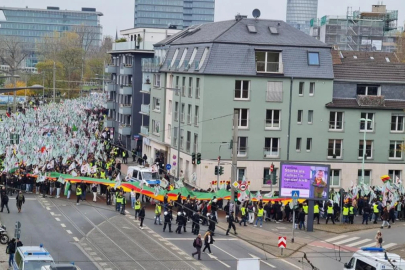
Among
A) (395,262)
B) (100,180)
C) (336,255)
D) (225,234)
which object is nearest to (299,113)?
(100,180)

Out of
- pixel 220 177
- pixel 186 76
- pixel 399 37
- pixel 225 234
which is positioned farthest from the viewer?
pixel 399 37

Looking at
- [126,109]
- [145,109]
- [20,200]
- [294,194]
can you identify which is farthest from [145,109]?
[294,194]

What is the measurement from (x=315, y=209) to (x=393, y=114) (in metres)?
20.3

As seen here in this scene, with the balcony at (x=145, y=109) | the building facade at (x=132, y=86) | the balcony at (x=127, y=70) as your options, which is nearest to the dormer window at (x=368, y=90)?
the balcony at (x=145, y=109)

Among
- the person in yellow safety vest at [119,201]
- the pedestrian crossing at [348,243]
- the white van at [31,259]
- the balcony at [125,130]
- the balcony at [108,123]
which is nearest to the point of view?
the white van at [31,259]

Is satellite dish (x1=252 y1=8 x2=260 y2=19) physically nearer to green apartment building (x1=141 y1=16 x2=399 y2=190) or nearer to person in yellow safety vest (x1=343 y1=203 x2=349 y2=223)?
green apartment building (x1=141 y1=16 x2=399 y2=190)

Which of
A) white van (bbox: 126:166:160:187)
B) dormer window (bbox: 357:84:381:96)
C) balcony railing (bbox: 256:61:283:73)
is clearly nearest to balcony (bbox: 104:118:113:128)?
balcony railing (bbox: 256:61:283:73)

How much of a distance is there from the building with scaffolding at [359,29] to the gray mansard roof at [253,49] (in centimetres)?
5681

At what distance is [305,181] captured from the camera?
4509cm

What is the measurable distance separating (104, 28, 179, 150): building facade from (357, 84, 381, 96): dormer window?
2638 centimetres

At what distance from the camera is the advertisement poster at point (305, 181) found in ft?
147

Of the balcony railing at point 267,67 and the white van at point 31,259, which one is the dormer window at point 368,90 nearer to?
the balcony railing at point 267,67

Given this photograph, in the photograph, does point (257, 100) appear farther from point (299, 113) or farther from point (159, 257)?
point (159, 257)

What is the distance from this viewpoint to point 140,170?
189 ft
